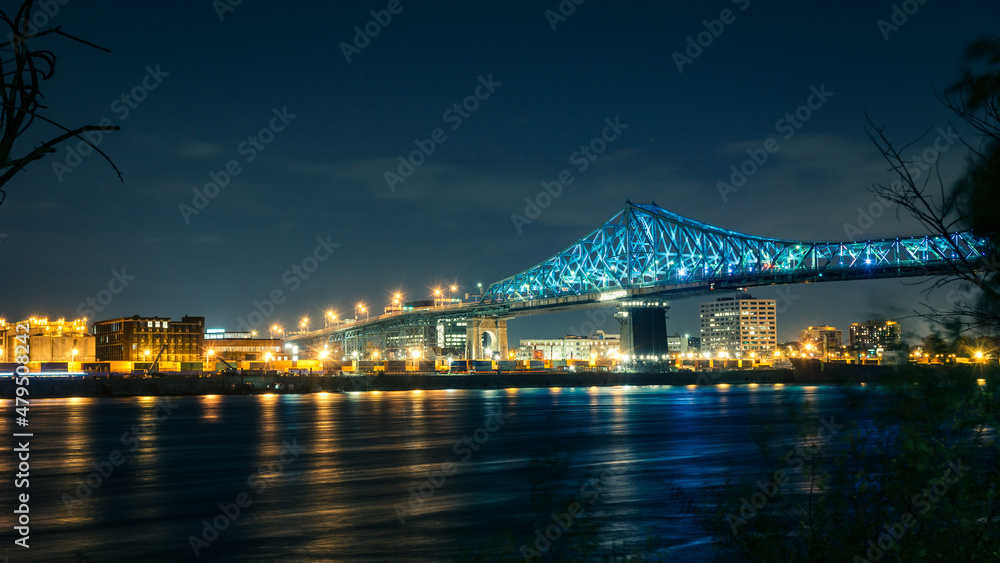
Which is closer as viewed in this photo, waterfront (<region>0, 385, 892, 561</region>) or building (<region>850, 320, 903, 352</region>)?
building (<region>850, 320, 903, 352</region>)

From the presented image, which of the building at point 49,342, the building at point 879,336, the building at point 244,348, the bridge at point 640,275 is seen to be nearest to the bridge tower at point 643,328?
the bridge at point 640,275

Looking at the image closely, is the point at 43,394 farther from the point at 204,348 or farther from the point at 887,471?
the point at 887,471

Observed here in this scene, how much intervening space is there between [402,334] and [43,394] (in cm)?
8365

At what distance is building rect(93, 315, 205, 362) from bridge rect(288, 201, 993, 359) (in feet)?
106

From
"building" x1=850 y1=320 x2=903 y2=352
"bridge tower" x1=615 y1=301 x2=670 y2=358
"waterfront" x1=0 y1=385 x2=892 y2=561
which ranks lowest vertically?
"waterfront" x1=0 y1=385 x2=892 y2=561

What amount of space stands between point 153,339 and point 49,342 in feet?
45.4

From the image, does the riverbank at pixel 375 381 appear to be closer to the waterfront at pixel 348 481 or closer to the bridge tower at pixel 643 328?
the bridge tower at pixel 643 328

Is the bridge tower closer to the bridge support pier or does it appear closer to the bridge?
the bridge

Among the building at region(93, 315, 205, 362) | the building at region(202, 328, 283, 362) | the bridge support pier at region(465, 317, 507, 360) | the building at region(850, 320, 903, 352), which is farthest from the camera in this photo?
the bridge support pier at region(465, 317, 507, 360)

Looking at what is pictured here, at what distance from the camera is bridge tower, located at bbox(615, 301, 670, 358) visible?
4077 inches

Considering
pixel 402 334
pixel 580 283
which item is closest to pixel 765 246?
pixel 580 283

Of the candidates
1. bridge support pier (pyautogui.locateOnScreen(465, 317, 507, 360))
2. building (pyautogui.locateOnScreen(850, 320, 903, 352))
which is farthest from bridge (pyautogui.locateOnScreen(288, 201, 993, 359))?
building (pyautogui.locateOnScreen(850, 320, 903, 352))

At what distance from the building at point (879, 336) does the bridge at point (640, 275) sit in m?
72.6

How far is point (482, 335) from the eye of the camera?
134m
